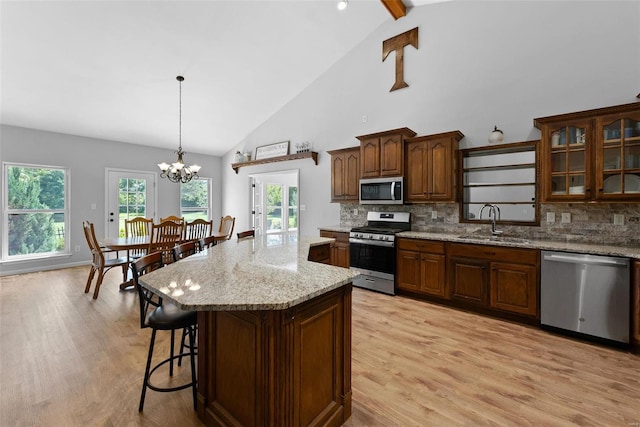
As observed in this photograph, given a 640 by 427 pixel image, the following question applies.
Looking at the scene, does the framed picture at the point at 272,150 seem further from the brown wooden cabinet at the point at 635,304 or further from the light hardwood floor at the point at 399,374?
the brown wooden cabinet at the point at 635,304

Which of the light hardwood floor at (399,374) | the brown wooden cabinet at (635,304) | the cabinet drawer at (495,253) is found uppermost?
the cabinet drawer at (495,253)

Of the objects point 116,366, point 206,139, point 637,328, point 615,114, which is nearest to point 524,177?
point 615,114

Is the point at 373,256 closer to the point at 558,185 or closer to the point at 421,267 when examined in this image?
the point at 421,267

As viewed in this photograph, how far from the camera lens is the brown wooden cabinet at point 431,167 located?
142 inches

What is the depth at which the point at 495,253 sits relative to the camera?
10.1 ft

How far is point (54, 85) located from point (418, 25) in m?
5.25

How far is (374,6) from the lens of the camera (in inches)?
161

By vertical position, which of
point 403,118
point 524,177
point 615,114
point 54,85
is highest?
point 54,85

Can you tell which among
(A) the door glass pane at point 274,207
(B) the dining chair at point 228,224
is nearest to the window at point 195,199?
(A) the door glass pane at point 274,207

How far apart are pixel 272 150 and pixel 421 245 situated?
3784 mm

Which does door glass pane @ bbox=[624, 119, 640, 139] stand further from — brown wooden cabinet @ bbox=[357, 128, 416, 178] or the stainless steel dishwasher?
brown wooden cabinet @ bbox=[357, 128, 416, 178]

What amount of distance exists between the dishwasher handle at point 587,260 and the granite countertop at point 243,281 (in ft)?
7.62

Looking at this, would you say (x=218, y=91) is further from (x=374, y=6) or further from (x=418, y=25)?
(x=418, y=25)

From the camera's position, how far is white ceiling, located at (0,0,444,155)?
3.25m
